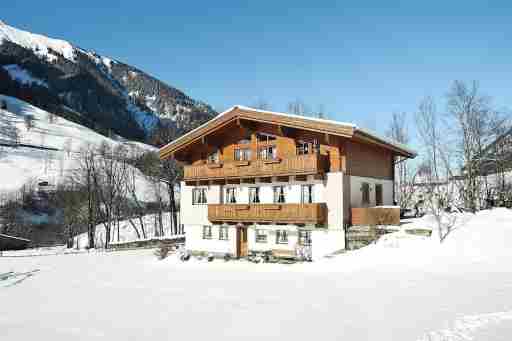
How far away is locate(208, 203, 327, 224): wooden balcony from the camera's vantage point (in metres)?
21.7

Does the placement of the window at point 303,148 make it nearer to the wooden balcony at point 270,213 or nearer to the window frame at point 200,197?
the wooden balcony at point 270,213

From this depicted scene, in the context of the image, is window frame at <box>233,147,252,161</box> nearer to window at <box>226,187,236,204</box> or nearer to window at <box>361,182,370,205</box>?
window at <box>226,187,236,204</box>

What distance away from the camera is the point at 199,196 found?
27438 mm

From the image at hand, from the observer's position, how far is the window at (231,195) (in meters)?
26.1

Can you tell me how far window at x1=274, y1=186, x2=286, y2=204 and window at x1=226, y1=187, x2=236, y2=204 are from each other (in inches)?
122

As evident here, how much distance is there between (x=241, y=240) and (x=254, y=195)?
289 cm

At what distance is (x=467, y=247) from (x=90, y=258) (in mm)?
23712

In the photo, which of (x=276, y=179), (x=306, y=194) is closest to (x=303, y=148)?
(x=276, y=179)

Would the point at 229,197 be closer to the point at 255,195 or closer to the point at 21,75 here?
the point at 255,195

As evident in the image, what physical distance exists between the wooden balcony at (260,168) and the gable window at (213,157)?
1.17 m

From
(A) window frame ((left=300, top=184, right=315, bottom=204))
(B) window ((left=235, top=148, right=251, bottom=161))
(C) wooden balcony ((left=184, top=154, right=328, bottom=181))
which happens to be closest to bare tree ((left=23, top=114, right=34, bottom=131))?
(C) wooden balcony ((left=184, top=154, right=328, bottom=181))

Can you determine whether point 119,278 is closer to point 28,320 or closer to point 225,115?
point 28,320

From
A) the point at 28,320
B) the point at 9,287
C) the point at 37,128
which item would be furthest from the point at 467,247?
the point at 37,128

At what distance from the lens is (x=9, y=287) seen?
62.5 ft
